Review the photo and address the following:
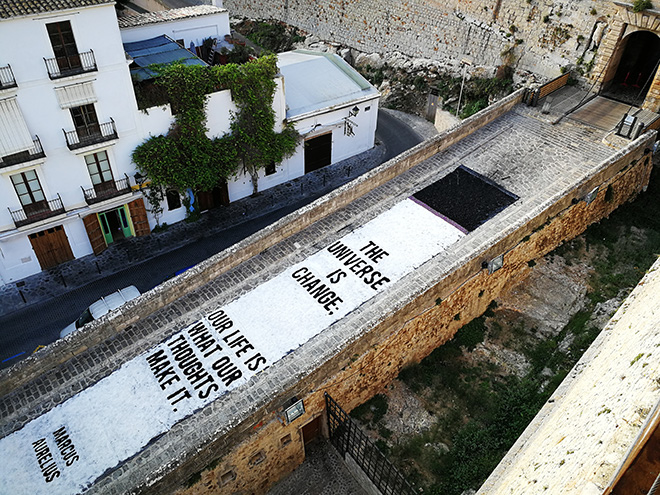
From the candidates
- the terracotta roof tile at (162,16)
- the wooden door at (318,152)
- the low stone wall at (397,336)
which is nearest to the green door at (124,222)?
the terracotta roof tile at (162,16)

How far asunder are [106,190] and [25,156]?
3190 millimetres

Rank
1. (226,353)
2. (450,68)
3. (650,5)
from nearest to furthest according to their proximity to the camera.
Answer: (226,353)
(650,5)
(450,68)

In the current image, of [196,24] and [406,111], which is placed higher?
[196,24]

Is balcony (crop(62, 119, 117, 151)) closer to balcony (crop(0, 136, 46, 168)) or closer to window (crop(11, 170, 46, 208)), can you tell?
balcony (crop(0, 136, 46, 168))

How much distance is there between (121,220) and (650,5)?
23.5 m

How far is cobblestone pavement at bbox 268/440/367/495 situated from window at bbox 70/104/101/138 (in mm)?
13764

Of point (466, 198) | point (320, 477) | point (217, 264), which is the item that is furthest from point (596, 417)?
point (217, 264)

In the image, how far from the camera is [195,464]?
471 inches

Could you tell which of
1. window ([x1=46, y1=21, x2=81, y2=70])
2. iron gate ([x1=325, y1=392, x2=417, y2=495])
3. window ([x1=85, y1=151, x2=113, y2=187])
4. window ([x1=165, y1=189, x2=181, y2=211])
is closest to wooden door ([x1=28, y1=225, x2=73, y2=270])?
window ([x1=85, y1=151, x2=113, y2=187])

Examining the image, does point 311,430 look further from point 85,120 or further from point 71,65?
point 71,65

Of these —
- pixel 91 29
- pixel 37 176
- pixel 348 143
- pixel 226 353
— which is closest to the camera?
pixel 226 353

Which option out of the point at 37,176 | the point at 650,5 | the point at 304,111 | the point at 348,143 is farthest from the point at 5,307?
the point at 650,5

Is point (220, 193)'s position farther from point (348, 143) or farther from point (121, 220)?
point (348, 143)

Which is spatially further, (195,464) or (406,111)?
(406,111)
